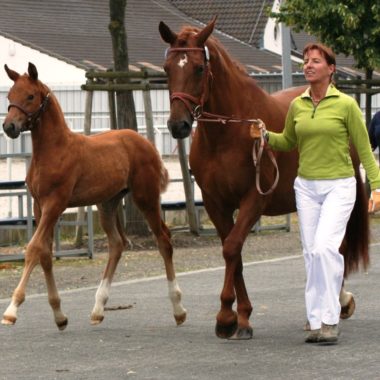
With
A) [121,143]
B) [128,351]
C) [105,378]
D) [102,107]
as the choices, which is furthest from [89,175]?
[102,107]

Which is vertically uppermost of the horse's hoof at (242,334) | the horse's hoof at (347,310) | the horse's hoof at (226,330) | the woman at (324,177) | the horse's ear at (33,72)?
the horse's ear at (33,72)

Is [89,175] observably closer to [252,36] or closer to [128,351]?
[128,351]

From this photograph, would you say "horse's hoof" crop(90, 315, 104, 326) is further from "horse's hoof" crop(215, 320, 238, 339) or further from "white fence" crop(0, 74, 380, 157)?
"white fence" crop(0, 74, 380, 157)

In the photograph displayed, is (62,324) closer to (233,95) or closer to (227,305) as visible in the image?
(227,305)

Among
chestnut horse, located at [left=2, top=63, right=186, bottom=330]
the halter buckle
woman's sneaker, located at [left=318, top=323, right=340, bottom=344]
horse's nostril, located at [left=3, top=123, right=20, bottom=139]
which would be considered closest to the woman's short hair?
the halter buckle

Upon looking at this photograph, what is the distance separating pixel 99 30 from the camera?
54250 mm

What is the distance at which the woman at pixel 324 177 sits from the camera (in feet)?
32.7

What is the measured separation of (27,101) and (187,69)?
1.87 meters

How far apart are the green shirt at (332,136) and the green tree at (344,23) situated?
13376 millimetres

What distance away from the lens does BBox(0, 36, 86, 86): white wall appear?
48.3 m

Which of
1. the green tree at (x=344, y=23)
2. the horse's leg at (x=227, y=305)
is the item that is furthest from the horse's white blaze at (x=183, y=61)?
the green tree at (x=344, y=23)

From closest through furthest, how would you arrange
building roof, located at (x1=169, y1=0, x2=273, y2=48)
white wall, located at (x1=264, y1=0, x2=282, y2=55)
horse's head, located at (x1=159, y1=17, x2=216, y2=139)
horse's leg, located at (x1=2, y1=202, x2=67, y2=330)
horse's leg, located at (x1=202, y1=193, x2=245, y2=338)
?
horse's head, located at (x1=159, y1=17, x2=216, y2=139), horse's leg, located at (x1=202, y1=193, x2=245, y2=338), horse's leg, located at (x1=2, y1=202, x2=67, y2=330), building roof, located at (x1=169, y1=0, x2=273, y2=48), white wall, located at (x1=264, y1=0, x2=282, y2=55)

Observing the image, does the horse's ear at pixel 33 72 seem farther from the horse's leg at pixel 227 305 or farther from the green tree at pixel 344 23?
the green tree at pixel 344 23

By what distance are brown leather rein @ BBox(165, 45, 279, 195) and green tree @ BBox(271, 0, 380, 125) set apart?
13024mm
